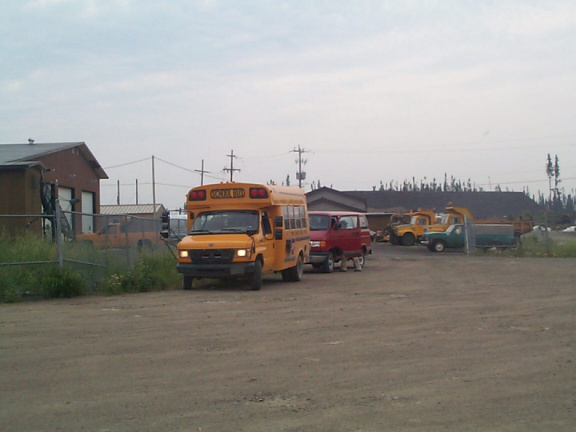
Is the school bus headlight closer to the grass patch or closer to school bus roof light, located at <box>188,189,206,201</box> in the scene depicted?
school bus roof light, located at <box>188,189,206,201</box>

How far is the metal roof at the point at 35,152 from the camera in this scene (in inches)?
1054

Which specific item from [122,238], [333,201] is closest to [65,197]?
[122,238]

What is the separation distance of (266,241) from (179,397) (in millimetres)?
9973

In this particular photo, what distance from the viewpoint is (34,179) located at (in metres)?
26.2

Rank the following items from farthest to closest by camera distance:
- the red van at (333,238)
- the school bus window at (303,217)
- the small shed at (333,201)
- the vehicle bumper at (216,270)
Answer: the small shed at (333,201)
the red van at (333,238)
the school bus window at (303,217)
the vehicle bumper at (216,270)

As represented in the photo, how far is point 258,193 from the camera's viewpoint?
15.8 meters

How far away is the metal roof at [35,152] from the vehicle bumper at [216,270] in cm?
1447

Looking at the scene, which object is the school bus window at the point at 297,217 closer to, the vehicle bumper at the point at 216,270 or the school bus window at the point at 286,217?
the school bus window at the point at 286,217

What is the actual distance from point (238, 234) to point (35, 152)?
56.9 ft

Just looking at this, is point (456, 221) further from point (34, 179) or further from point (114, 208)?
point (114, 208)

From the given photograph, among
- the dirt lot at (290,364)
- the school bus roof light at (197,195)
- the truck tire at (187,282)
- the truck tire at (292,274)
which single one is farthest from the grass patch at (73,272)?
the truck tire at (292,274)

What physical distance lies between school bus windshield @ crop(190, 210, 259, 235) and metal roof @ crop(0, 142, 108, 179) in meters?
13.5

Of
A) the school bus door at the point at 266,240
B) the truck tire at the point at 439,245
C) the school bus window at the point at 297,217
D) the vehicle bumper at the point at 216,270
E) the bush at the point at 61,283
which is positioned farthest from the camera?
the truck tire at the point at 439,245

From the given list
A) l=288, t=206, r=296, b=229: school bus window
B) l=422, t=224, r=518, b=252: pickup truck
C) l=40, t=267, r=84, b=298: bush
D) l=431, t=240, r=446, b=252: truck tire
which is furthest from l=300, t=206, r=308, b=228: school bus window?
l=431, t=240, r=446, b=252: truck tire
